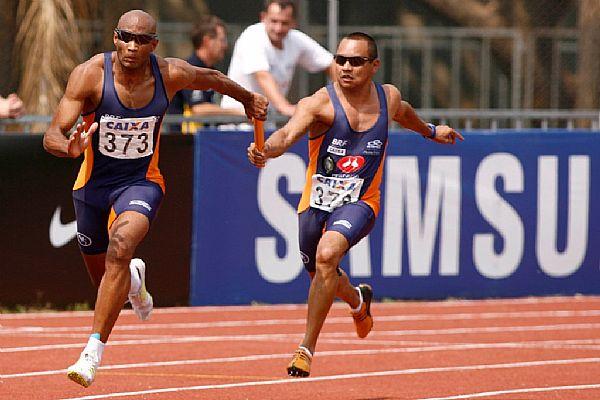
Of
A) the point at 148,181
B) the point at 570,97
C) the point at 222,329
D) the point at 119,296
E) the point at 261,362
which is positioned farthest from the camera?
the point at 570,97

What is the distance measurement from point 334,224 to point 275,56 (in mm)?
4425

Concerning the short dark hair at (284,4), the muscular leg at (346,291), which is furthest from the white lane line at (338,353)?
the short dark hair at (284,4)

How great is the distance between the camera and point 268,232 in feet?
47.1

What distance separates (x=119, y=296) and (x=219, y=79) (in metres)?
1.62

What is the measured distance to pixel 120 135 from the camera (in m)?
9.32

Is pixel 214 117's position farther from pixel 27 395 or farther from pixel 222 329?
pixel 27 395

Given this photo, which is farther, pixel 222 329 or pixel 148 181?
pixel 222 329

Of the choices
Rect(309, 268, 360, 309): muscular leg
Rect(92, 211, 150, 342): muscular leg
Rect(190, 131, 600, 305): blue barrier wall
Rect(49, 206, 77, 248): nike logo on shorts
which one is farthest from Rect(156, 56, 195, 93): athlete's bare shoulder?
Rect(190, 131, 600, 305): blue barrier wall

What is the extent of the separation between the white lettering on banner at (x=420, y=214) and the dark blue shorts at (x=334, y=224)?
15.2ft

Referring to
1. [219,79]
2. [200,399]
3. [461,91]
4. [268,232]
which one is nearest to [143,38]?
[219,79]

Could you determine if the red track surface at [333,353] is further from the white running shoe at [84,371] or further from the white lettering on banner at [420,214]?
the white running shoe at [84,371]

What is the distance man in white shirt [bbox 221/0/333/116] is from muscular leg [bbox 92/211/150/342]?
4.61m

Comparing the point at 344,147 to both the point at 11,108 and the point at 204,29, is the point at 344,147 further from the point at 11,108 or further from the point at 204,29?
the point at 204,29

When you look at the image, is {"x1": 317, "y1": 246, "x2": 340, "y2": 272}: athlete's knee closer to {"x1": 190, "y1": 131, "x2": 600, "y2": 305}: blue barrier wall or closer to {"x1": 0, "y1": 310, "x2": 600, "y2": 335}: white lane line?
{"x1": 0, "y1": 310, "x2": 600, "y2": 335}: white lane line
